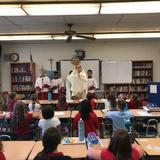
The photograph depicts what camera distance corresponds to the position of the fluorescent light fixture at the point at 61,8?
536cm

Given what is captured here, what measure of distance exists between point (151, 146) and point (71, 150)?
1030 millimetres

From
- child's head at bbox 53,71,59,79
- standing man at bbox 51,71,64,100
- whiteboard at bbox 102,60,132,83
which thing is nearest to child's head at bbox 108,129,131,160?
standing man at bbox 51,71,64,100

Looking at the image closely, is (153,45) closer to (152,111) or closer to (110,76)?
(110,76)

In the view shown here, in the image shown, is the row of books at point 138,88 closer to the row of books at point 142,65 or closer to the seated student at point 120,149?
the row of books at point 142,65

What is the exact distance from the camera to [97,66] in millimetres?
12969

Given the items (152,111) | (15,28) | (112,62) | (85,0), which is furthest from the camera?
(112,62)

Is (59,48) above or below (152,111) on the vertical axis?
above

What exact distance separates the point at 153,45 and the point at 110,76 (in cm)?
217

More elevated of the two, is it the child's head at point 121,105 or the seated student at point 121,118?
the child's head at point 121,105

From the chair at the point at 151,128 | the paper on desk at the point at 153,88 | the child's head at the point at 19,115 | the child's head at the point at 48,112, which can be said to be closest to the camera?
the child's head at the point at 48,112

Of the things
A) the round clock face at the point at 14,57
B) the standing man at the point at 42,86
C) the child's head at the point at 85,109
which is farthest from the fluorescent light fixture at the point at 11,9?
the round clock face at the point at 14,57

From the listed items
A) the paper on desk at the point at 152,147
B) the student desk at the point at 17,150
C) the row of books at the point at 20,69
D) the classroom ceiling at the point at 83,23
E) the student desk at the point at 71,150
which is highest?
the classroom ceiling at the point at 83,23

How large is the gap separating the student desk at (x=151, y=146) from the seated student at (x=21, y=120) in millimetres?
2568

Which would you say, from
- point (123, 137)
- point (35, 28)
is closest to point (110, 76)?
point (35, 28)
